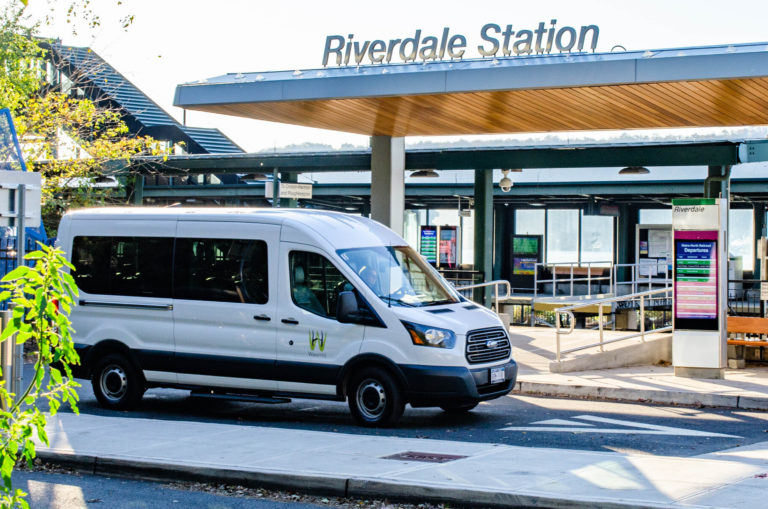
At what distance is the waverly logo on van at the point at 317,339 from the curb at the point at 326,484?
2.96 m

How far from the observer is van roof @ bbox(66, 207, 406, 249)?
11.1m

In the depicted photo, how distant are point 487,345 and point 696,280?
4.69 metres

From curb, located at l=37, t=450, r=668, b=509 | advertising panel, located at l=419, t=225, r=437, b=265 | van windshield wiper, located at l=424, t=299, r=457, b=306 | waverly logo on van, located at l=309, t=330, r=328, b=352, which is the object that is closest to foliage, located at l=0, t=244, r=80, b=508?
curb, located at l=37, t=450, r=668, b=509

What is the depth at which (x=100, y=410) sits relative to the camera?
466 inches

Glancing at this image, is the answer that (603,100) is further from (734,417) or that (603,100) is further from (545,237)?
(545,237)

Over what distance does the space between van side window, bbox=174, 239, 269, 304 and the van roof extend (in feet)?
Answer: 0.98

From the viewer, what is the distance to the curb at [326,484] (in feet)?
22.1

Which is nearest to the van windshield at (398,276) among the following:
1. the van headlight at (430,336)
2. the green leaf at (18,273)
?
the van headlight at (430,336)

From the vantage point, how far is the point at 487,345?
1078cm

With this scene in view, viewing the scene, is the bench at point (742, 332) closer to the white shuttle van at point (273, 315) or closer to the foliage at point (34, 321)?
the white shuttle van at point (273, 315)

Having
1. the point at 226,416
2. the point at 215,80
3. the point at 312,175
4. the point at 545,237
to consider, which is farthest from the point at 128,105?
the point at 226,416

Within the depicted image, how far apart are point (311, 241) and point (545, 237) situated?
2797cm

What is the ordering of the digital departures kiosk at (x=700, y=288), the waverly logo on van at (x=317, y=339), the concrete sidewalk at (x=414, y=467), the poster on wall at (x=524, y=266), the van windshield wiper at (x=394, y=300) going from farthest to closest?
the poster on wall at (x=524, y=266) → the digital departures kiosk at (x=700, y=288) → the waverly logo on van at (x=317, y=339) → the van windshield wiper at (x=394, y=300) → the concrete sidewalk at (x=414, y=467)

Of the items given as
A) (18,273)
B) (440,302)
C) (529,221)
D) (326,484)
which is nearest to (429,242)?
(529,221)
